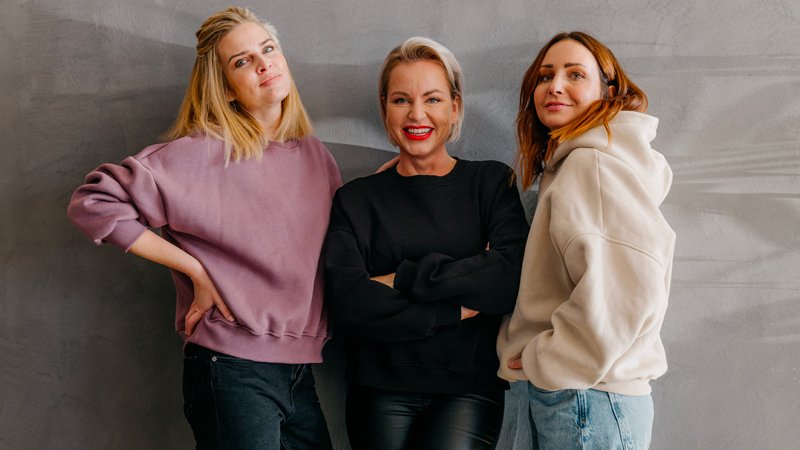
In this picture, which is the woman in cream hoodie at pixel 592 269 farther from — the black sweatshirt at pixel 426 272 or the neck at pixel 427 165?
the neck at pixel 427 165

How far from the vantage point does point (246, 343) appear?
1.51 metres

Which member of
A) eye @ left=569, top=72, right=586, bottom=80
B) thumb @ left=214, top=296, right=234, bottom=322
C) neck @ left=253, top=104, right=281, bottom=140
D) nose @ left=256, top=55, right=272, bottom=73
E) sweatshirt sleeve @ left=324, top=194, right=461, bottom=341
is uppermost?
eye @ left=569, top=72, right=586, bottom=80

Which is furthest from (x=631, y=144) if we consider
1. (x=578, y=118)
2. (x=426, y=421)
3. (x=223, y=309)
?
(x=223, y=309)

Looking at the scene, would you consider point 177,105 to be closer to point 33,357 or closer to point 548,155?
point 33,357

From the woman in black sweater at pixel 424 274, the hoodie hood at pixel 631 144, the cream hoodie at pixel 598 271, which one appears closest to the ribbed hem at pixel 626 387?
the cream hoodie at pixel 598 271

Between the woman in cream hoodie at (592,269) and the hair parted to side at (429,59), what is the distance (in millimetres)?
223

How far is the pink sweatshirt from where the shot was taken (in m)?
1.48

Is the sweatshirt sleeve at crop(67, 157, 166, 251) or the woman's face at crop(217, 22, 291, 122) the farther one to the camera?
the woman's face at crop(217, 22, 291, 122)

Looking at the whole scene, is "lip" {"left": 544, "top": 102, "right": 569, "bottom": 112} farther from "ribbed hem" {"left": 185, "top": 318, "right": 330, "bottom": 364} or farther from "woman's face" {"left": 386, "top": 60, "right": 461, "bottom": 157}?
"ribbed hem" {"left": 185, "top": 318, "right": 330, "bottom": 364}

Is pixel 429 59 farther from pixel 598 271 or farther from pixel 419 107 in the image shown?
pixel 598 271

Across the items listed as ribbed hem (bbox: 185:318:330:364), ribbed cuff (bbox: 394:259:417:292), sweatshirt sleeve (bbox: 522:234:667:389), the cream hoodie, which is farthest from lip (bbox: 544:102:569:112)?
ribbed hem (bbox: 185:318:330:364)

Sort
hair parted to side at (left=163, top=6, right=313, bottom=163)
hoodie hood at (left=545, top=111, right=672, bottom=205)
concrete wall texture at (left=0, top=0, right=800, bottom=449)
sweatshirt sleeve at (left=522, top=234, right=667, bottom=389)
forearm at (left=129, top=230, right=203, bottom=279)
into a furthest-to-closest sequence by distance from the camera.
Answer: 1. concrete wall texture at (left=0, top=0, right=800, bottom=449)
2. hair parted to side at (left=163, top=6, right=313, bottom=163)
3. forearm at (left=129, top=230, right=203, bottom=279)
4. hoodie hood at (left=545, top=111, right=672, bottom=205)
5. sweatshirt sleeve at (left=522, top=234, right=667, bottom=389)

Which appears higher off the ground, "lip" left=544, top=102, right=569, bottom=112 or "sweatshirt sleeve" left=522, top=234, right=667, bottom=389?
"lip" left=544, top=102, right=569, bottom=112

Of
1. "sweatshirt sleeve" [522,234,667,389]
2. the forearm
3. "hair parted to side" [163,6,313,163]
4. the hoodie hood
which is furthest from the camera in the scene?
"hair parted to side" [163,6,313,163]
